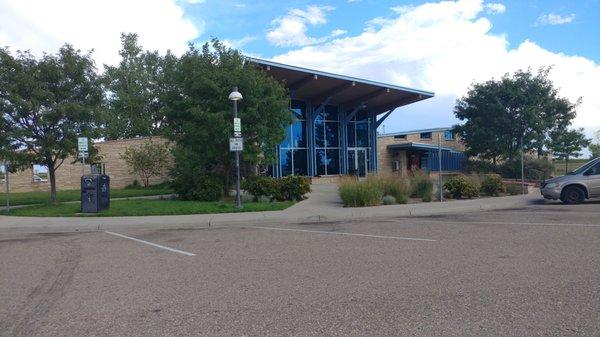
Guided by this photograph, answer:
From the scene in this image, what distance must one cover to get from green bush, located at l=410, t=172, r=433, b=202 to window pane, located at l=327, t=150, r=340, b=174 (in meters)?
15.5

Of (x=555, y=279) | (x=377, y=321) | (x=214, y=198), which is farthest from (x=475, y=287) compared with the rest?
(x=214, y=198)

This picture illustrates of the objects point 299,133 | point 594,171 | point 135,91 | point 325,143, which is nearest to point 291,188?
point 594,171

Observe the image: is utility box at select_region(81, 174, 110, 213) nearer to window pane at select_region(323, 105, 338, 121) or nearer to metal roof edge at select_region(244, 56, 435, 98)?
metal roof edge at select_region(244, 56, 435, 98)

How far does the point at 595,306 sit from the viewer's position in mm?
5258

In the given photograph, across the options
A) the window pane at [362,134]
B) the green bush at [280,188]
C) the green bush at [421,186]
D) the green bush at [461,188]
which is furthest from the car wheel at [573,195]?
the window pane at [362,134]

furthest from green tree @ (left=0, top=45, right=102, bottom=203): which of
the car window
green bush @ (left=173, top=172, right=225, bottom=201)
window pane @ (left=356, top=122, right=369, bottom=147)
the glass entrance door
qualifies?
window pane @ (left=356, top=122, right=369, bottom=147)

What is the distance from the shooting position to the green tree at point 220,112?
20.0m

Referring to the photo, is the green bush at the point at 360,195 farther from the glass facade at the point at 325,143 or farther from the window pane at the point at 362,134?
the window pane at the point at 362,134

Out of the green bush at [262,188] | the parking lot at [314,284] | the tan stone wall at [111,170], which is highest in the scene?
the tan stone wall at [111,170]

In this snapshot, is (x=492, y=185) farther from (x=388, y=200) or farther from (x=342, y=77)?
(x=342, y=77)

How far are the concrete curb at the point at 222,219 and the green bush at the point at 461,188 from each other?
2.75m

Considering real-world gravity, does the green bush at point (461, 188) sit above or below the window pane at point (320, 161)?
below

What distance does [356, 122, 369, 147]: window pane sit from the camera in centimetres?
3819

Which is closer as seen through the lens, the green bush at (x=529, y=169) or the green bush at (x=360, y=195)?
the green bush at (x=360, y=195)
